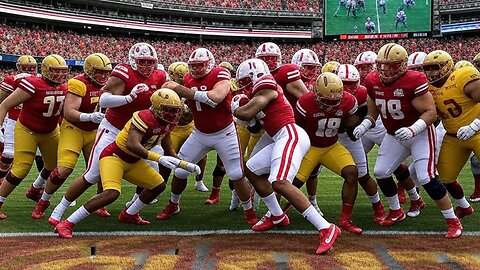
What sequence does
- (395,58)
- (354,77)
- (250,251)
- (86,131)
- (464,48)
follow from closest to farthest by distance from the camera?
(250,251)
(395,58)
(354,77)
(86,131)
(464,48)

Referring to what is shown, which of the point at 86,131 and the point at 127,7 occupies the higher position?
the point at 127,7

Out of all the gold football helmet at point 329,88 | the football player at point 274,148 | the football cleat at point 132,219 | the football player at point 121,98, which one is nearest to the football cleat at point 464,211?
the football player at point 274,148

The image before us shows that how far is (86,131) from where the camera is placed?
19.3 ft

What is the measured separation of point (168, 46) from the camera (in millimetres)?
32969

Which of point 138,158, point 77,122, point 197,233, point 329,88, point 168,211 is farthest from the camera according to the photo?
point 168,211

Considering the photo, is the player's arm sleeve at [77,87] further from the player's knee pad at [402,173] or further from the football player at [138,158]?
the player's knee pad at [402,173]

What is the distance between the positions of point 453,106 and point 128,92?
3304 mm

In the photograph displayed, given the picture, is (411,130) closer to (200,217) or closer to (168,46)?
(200,217)

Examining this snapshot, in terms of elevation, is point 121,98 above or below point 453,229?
above

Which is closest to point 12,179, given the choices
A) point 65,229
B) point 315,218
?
point 65,229

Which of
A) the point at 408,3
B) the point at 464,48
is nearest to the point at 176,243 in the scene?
the point at 408,3

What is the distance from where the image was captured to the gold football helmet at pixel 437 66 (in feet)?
16.6

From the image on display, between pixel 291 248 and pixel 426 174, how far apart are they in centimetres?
146

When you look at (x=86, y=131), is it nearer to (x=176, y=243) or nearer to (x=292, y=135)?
(x=176, y=243)
